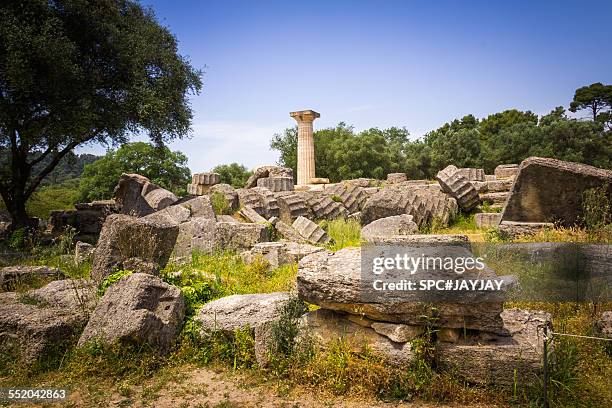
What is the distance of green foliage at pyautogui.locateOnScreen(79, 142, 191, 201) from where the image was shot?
1419 inches

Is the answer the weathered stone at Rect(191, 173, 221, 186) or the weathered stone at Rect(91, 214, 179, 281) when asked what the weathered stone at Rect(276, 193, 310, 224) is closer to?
the weathered stone at Rect(191, 173, 221, 186)

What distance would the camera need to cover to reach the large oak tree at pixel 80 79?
12484 mm

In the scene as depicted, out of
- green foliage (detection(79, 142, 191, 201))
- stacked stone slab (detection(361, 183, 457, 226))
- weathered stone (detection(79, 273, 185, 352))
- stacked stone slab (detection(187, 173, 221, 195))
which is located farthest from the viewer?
green foliage (detection(79, 142, 191, 201))

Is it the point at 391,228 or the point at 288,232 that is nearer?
the point at 391,228

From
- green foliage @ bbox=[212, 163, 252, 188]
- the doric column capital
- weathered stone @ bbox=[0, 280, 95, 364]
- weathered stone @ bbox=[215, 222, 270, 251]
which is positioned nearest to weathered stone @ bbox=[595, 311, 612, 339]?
weathered stone @ bbox=[0, 280, 95, 364]

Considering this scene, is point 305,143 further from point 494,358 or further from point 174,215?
point 494,358

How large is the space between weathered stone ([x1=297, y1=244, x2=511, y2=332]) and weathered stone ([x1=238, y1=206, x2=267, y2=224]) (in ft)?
27.7

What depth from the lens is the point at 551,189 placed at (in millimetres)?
9594

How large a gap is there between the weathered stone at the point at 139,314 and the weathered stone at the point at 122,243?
42.9 inches

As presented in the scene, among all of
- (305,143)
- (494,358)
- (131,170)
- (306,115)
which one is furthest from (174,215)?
(131,170)

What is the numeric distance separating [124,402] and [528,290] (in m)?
5.34

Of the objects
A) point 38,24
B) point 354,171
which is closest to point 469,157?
point 354,171

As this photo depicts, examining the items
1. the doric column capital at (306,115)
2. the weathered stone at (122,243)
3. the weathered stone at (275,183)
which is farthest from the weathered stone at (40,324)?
the doric column capital at (306,115)

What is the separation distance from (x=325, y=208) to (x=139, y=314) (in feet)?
32.6
